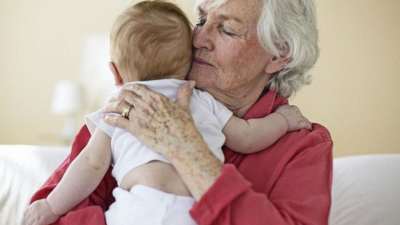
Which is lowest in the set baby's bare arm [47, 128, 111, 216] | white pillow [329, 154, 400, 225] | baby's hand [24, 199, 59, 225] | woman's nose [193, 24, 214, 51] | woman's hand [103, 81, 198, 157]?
white pillow [329, 154, 400, 225]

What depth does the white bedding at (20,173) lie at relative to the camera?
2082mm

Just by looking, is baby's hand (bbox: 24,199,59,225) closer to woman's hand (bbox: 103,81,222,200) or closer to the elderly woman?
the elderly woman

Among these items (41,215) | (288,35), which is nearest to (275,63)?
(288,35)

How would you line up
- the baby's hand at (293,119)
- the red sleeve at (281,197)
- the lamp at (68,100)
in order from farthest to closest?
the lamp at (68,100), the baby's hand at (293,119), the red sleeve at (281,197)

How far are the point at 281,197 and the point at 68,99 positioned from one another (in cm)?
406

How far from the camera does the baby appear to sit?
1.28 m

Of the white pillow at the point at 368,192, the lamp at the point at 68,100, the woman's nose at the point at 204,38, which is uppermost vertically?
the woman's nose at the point at 204,38

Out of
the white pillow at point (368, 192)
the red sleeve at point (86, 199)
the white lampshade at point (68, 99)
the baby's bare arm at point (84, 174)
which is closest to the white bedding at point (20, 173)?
the red sleeve at point (86, 199)

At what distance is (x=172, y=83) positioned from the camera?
141 centimetres

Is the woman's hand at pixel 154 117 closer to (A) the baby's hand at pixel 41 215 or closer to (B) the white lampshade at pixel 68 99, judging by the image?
(A) the baby's hand at pixel 41 215

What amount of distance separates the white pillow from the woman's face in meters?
0.86

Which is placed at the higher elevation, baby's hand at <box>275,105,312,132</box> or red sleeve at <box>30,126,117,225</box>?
baby's hand at <box>275,105,312,132</box>

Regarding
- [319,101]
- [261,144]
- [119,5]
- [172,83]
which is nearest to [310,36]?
[261,144]

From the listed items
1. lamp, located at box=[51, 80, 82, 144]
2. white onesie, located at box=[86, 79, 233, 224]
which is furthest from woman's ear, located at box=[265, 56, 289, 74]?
lamp, located at box=[51, 80, 82, 144]
